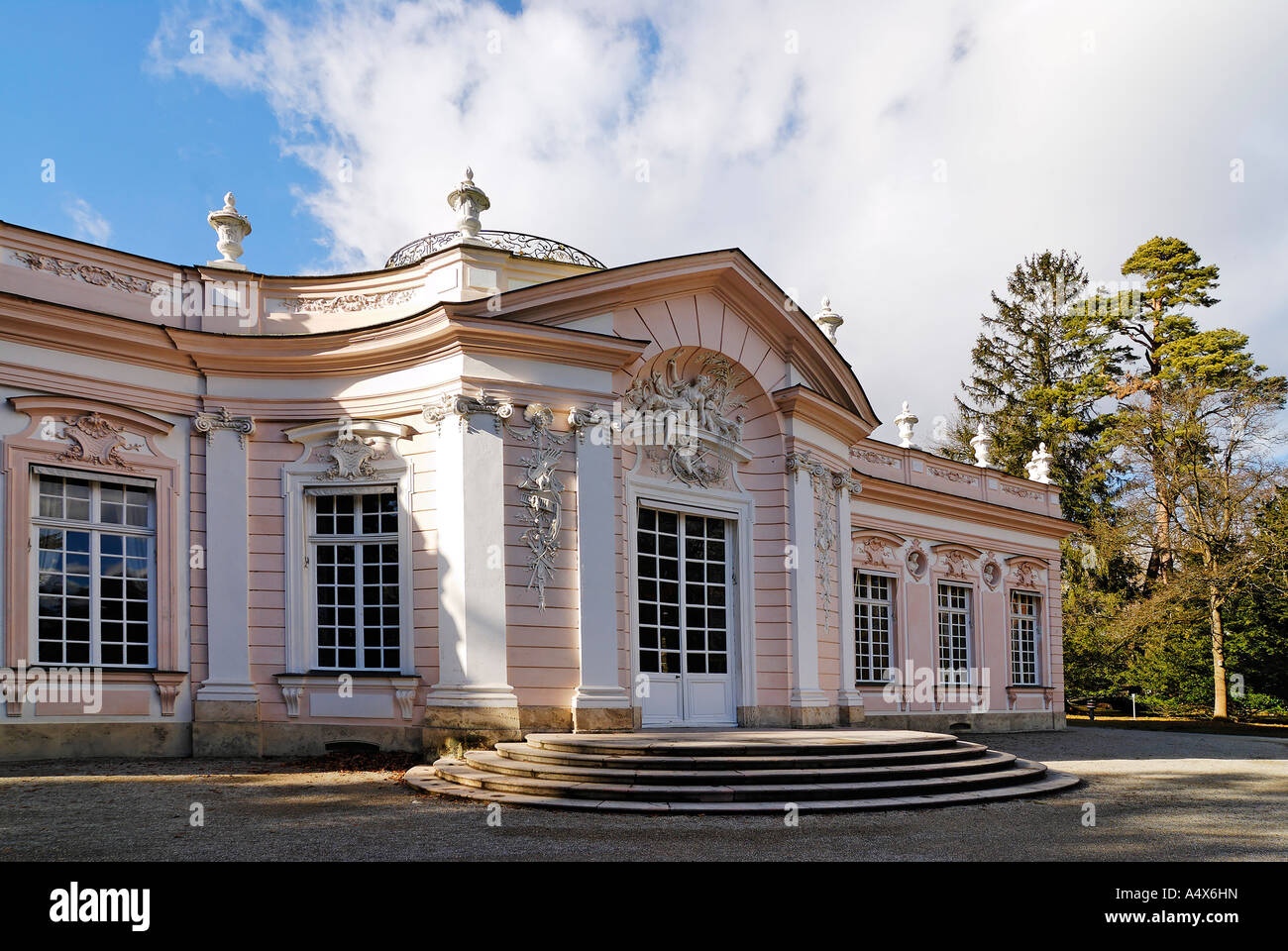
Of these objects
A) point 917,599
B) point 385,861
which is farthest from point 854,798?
point 917,599

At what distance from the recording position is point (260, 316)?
490 inches

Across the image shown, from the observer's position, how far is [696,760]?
9.27 m

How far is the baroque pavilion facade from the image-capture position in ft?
36.1

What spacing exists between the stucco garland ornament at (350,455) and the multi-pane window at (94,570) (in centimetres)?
199

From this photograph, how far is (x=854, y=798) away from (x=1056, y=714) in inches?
589

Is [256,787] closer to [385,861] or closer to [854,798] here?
[385,861]

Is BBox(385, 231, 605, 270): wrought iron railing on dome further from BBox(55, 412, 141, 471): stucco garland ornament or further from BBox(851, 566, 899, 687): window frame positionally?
BBox(851, 566, 899, 687): window frame

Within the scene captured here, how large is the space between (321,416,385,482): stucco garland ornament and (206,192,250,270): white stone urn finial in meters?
2.51

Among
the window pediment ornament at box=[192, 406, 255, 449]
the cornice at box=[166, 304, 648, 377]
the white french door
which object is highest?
the cornice at box=[166, 304, 648, 377]

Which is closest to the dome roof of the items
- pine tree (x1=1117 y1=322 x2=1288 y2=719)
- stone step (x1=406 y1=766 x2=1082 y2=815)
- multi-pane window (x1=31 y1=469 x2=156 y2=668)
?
multi-pane window (x1=31 y1=469 x2=156 y2=668)

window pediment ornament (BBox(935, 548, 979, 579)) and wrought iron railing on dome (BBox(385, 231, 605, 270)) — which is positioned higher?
wrought iron railing on dome (BBox(385, 231, 605, 270))

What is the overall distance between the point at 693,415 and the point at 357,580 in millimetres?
4407

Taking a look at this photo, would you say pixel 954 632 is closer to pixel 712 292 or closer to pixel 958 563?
pixel 958 563

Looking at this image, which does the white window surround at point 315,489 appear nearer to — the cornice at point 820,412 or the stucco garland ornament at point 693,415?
the stucco garland ornament at point 693,415
